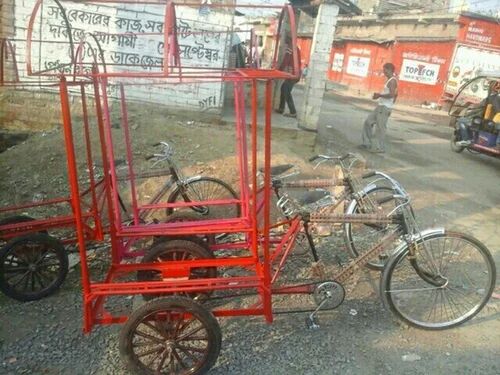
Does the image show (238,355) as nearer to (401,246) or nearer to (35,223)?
(401,246)

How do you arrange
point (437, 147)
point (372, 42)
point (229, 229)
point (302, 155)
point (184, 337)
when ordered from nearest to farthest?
point (184, 337) < point (229, 229) < point (302, 155) < point (437, 147) < point (372, 42)

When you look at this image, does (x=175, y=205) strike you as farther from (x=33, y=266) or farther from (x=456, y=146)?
(x=456, y=146)

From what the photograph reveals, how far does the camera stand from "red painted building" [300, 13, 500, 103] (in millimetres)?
17859

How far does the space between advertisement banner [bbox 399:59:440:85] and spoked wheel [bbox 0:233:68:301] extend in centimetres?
2050

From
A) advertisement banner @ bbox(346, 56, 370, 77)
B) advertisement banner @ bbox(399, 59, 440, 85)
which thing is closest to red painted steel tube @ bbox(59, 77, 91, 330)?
advertisement banner @ bbox(399, 59, 440, 85)

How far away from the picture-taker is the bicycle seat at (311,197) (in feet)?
12.2

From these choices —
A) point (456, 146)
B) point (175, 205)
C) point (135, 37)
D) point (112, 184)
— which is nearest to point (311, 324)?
point (175, 205)

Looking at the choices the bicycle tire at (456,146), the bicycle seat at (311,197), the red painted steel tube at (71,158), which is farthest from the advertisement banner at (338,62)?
the red painted steel tube at (71,158)

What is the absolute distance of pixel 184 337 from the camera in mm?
2705

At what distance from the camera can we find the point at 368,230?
16.5 ft

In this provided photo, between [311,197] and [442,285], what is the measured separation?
1237 mm

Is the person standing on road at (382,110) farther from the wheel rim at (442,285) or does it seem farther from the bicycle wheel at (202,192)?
the bicycle wheel at (202,192)

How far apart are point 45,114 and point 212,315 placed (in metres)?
7.20

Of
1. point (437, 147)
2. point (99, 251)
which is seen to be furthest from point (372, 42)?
point (99, 251)
